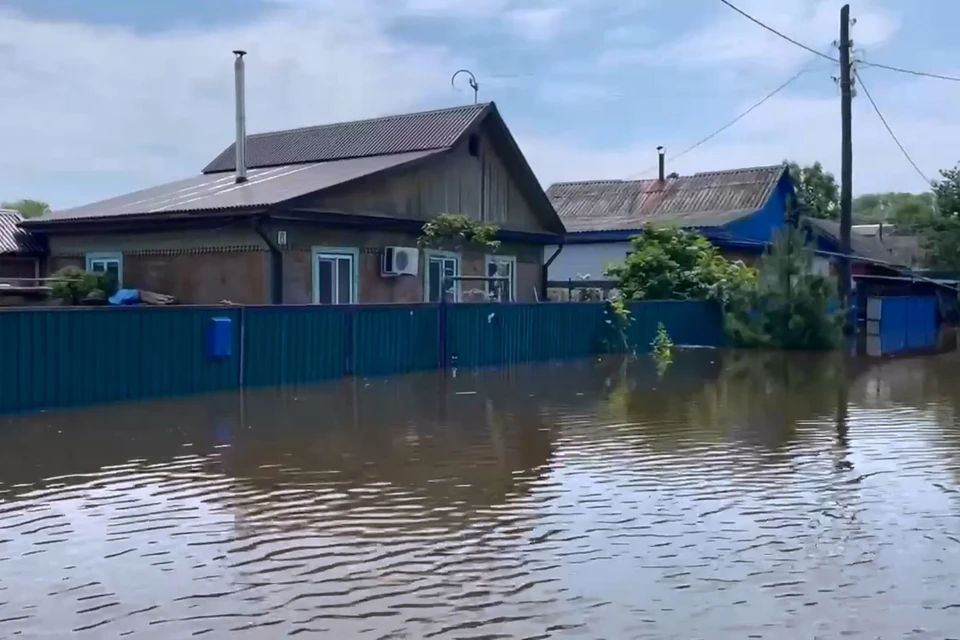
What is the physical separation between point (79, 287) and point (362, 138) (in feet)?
34.3

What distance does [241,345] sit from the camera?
54.0 ft

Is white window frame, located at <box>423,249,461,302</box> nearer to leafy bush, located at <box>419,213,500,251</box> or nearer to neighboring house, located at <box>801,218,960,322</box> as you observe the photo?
leafy bush, located at <box>419,213,500,251</box>

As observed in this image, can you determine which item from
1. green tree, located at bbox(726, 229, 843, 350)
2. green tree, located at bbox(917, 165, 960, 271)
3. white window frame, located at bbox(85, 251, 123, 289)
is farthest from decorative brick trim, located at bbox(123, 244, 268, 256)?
green tree, located at bbox(917, 165, 960, 271)

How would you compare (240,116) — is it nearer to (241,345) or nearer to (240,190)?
(240,190)

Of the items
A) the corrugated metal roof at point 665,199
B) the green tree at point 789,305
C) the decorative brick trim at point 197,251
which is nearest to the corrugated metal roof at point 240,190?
the decorative brick trim at point 197,251

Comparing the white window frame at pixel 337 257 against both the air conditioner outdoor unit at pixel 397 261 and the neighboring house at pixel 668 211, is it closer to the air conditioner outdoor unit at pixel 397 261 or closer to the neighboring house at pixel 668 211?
the air conditioner outdoor unit at pixel 397 261

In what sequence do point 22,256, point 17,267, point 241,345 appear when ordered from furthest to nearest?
1. point 17,267
2. point 22,256
3. point 241,345

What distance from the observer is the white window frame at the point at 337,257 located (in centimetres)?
2238

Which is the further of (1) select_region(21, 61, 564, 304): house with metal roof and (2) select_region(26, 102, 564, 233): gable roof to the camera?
(2) select_region(26, 102, 564, 233): gable roof

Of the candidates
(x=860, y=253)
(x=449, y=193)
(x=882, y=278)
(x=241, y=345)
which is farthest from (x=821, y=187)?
(x=241, y=345)

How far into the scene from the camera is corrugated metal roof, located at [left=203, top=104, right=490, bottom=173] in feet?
90.0

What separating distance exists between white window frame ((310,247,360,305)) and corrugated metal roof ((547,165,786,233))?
51.8 ft

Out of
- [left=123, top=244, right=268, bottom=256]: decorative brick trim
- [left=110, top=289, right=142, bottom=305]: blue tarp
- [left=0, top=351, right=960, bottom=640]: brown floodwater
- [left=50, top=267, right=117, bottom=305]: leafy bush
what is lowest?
[left=0, top=351, right=960, bottom=640]: brown floodwater

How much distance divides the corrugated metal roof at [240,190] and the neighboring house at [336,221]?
2.9 inches
